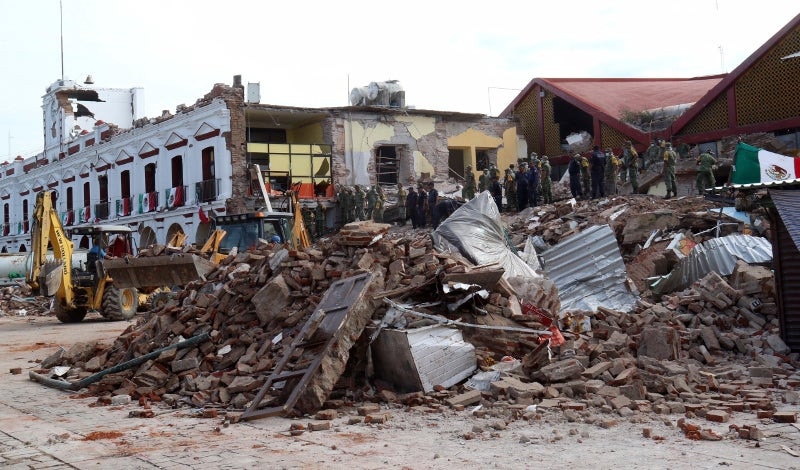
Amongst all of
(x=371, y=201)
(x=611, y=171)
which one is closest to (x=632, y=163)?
(x=611, y=171)

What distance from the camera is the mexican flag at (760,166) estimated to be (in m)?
17.0

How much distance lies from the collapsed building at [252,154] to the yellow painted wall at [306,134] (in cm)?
4

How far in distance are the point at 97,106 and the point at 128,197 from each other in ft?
35.6

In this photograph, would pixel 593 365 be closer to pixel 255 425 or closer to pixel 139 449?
pixel 255 425

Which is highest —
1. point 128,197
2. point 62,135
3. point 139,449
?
point 62,135

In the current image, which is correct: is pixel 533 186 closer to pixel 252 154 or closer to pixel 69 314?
pixel 252 154

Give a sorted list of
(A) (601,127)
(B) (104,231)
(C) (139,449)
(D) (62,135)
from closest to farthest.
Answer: (C) (139,449) → (B) (104,231) → (A) (601,127) → (D) (62,135)

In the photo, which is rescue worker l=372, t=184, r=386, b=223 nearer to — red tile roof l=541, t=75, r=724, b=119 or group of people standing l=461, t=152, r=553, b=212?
group of people standing l=461, t=152, r=553, b=212

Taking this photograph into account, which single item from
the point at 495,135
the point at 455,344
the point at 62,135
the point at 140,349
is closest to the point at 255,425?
the point at 455,344

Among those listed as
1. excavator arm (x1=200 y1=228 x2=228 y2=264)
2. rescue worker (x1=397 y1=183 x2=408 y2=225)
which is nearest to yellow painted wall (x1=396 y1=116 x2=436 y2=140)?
rescue worker (x1=397 y1=183 x2=408 y2=225)

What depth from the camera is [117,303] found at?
18688mm

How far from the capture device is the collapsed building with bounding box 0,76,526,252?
28.7 meters

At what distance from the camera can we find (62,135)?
41.8 metres

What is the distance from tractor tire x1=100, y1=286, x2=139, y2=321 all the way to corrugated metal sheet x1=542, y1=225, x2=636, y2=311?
1030cm
